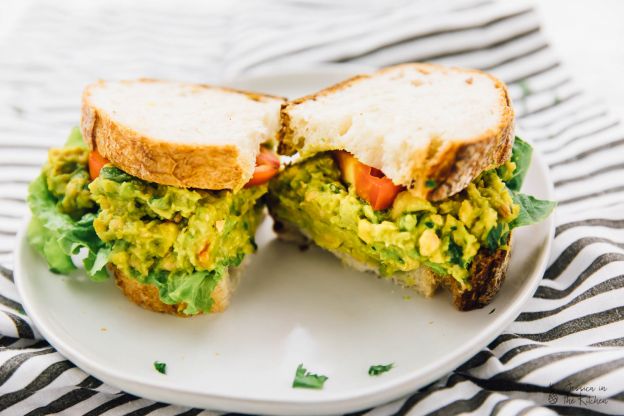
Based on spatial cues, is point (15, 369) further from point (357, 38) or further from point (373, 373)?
point (357, 38)

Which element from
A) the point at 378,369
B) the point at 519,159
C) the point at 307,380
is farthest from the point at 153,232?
the point at 519,159

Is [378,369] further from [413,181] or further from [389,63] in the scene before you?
[389,63]

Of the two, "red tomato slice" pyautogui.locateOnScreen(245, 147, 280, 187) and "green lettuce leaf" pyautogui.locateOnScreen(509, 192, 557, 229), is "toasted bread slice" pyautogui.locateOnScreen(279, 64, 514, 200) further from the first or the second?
"green lettuce leaf" pyautogui.locateOnScreen(509, 192, 557, 229)

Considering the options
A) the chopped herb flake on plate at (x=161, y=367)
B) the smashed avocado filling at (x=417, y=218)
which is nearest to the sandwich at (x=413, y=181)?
the smashed avocado filling at (x=417, y=218)

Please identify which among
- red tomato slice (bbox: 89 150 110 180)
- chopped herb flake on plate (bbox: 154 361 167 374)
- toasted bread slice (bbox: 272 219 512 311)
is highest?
red tomato slice (bbox: 89 150 110 180)

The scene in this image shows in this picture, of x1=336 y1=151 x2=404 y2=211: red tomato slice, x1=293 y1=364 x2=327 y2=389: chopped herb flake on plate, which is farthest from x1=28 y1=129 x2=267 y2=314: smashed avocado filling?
x1=293 y1=364 x2=327 y2=389: chopped herb flake on plate

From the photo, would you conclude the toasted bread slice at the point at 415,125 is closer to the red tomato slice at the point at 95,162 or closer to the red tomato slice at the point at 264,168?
the red tomato slice at the point at 264,168

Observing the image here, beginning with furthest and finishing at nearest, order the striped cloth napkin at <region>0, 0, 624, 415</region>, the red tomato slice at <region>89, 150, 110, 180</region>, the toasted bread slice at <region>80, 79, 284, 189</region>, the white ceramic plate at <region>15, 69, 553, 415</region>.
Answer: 1. the red tomato slice at <region>89, 150, 110, 180</region>
2. the toasted bread slice at <region>80, 79, 284, 189</region>
3. the striped cloth napkin at <region>0, 0, 624, 415</region>
4. the white ceramic plate at <region>15, 69, 553, 415</region>
